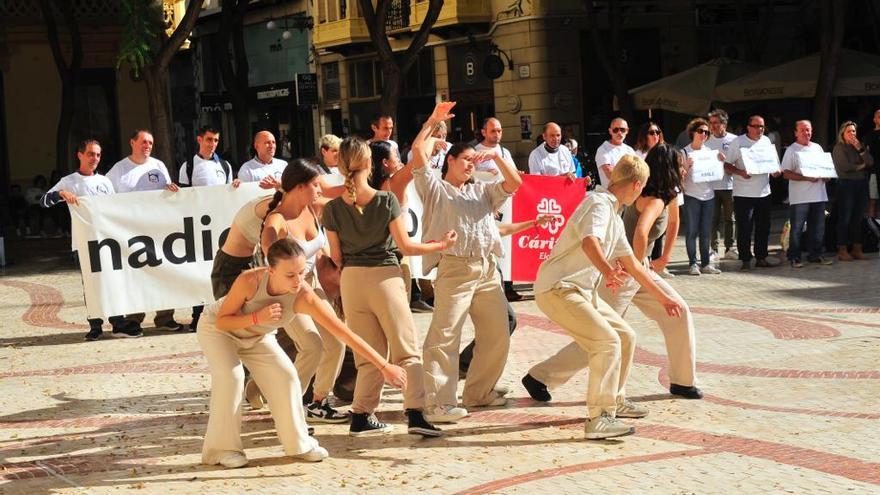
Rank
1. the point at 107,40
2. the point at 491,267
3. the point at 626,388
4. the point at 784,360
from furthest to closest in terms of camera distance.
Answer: the point at 107,40 < the point at 784,360 < the point at 626,388 < the point at 491,267

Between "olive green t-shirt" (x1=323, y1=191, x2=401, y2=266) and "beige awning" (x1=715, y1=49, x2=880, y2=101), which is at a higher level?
"beige awning" (x1=715, y1=49, x2=880, y2=101)

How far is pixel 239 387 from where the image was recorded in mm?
8297

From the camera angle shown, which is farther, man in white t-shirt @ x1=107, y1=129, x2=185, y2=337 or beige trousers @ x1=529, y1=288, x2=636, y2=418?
man in white t-shirt @ x1=107, y1=129, x2=185, y2=337

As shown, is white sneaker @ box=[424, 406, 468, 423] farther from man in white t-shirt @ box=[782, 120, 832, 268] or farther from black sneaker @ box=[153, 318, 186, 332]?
man in white t-shirt @ box=[782, 120, 832, 268]

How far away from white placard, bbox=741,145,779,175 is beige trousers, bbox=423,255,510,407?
876cm

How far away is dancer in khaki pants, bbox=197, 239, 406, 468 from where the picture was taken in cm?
805

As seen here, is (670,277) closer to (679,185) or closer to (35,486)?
(679,185)

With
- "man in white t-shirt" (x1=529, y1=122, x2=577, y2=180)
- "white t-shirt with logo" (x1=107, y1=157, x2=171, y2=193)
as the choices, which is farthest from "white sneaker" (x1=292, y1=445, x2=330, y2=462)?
"man in white t-shirt" (x1=529, y1=122, x2=577, y2=180)

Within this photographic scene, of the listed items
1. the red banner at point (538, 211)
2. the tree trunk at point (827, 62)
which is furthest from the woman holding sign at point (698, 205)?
the tree trunk at point (827, 62)

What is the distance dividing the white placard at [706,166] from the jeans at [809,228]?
1.13m

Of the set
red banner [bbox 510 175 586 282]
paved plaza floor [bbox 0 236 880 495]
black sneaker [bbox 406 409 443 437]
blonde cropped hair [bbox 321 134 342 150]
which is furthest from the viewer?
red banner [bbox 510 175 586 282]

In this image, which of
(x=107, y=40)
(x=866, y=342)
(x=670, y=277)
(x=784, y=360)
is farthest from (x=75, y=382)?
(x=107, y=40)

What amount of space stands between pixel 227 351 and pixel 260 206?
43.1 inches

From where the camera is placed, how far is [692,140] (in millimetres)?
17750
